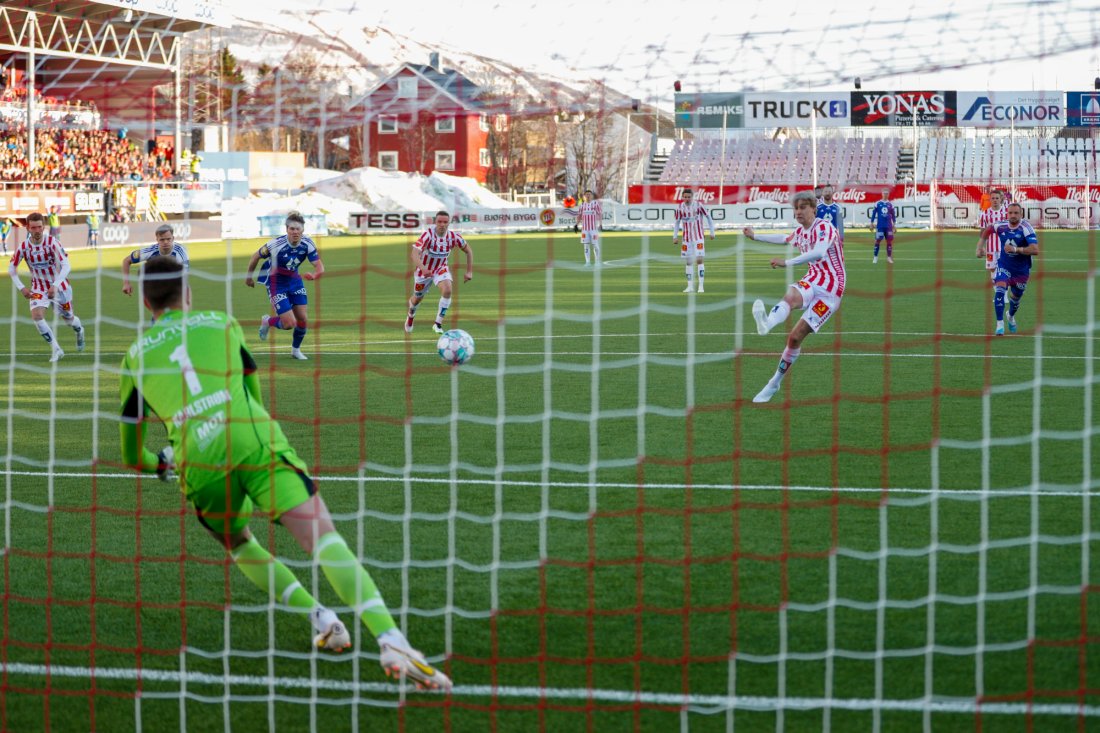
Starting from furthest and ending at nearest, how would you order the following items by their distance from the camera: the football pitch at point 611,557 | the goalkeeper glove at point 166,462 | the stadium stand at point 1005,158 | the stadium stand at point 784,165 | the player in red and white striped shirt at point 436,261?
the stadium stand at point 784,165, the stadium stand at point 1005,158, the player in red and white striped shirt at point 436,261, the goalkeeper glove at point 166,462, the football pitch at point 611,557

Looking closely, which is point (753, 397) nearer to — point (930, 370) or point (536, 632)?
point (930, 370)

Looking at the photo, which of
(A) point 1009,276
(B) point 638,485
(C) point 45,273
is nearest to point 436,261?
(C) point 45,273

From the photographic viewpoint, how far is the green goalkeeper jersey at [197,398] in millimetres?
4578

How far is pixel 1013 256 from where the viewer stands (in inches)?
603

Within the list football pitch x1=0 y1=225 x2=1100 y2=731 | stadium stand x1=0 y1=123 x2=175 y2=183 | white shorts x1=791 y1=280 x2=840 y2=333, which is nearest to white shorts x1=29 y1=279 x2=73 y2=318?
football pitch x1=0 y1=225 x2=1100 y2=731

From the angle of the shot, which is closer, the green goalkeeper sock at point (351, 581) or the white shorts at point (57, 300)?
the green goalkeeper sock at point (351, 581)

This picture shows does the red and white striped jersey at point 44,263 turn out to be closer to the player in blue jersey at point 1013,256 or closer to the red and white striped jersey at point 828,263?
the red and white striped jersey at point 828,263

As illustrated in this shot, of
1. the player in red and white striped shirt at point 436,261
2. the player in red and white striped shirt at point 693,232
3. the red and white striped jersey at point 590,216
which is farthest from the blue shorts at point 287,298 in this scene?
the red and white striped jersey at point 590,216

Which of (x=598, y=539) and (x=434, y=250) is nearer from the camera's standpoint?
(x=598, y=539)

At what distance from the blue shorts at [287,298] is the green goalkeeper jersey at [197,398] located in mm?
9800

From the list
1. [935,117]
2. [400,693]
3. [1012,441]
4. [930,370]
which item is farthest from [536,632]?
[930,370]

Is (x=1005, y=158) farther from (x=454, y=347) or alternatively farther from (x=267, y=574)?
(x=267, y=574)

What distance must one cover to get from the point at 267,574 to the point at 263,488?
56 centimetres

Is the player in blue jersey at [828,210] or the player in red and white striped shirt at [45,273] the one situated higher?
the player in blue jersey at [828,210]
